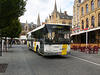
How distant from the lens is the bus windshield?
34.4 ft

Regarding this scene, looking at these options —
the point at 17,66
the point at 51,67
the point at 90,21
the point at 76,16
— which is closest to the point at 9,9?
the point at 17,66

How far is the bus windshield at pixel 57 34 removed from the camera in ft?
34.4

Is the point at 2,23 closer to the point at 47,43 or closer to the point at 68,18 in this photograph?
the point at 47,43

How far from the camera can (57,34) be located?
35.0 ft

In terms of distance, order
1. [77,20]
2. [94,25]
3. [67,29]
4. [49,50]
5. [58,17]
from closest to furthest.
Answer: [49,50] < [67,29] < [94,25] < [77,20] < [58,17]

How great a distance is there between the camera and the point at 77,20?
38.8 meters

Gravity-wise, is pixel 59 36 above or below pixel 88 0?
below

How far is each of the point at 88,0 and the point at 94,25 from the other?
6459 millimetres

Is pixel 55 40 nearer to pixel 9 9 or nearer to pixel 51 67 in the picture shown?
pixel 51 67

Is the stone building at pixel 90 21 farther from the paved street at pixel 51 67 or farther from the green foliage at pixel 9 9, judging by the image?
the green foliage at pixel 9 9

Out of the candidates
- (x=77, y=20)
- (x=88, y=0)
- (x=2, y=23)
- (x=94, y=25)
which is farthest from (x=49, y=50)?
(x=77, y=20)

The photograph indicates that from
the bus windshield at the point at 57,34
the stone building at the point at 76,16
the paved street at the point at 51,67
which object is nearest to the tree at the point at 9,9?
the paved street at the point at 51,67

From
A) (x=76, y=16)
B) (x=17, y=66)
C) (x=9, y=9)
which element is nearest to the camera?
(x=9, y=9)

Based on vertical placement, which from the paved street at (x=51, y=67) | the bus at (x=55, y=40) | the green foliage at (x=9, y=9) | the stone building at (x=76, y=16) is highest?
the stone building at (x=76, y=16)
